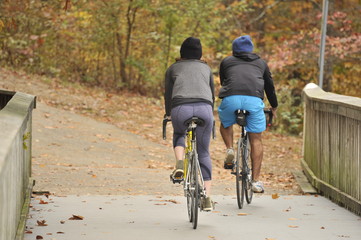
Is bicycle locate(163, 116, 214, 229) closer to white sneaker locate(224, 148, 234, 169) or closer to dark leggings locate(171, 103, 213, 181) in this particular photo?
dark leggings locate(171, 103, 213, 181)

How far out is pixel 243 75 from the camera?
340 inches

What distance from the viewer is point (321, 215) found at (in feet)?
27.0

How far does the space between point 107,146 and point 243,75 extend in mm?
6916

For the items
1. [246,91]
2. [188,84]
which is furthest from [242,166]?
[188,84]

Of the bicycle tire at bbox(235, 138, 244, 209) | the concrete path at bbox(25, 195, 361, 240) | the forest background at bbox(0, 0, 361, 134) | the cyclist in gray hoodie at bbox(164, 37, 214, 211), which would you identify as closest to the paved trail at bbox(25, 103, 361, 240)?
the concrete path at bbox(25, 195, 361, 240)

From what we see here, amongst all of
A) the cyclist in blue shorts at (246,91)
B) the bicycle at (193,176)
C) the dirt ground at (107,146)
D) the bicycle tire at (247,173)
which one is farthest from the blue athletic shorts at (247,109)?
the dirt ground at (107,146)

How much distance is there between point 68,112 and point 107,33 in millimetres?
5516

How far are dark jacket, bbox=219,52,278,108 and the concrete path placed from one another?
1.40m

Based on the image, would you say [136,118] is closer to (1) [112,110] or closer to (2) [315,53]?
(1) [112,110]

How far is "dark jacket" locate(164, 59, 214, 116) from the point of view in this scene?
7391mm

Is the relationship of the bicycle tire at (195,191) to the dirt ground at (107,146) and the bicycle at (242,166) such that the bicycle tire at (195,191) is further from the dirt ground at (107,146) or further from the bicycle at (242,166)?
the dirt ground at (107,146)

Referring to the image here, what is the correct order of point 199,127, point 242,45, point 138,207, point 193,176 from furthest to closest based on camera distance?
1. point 242,45
2. point 138,207
3. point 199,127
4. point 193,176

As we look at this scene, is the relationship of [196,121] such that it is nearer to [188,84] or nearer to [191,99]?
[191,99]

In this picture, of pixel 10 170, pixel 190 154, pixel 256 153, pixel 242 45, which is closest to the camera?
pixel 10 170
